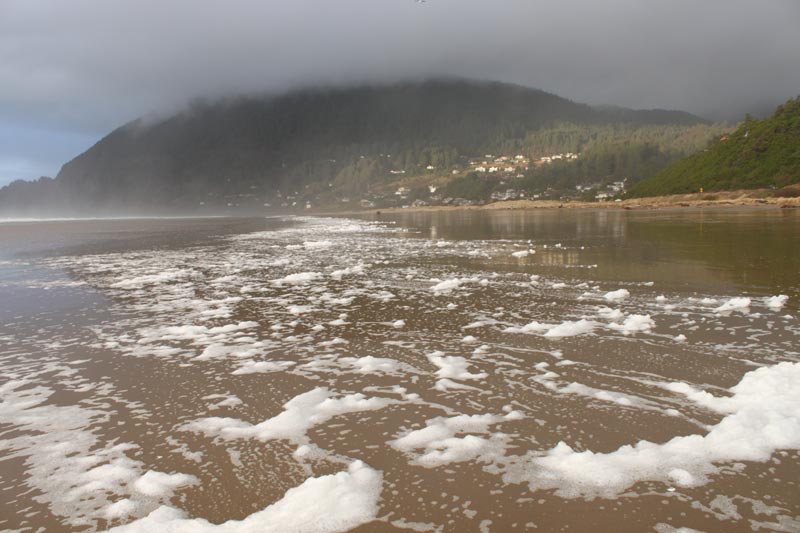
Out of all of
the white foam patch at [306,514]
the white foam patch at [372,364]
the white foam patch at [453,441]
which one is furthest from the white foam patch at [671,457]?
the white foam patch at [372,364]

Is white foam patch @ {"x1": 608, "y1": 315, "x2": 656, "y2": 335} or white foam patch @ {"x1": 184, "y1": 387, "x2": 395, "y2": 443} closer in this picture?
white foam patch @ {"x1": 184, "y1": 387, "x2": 395, "y2": 443}

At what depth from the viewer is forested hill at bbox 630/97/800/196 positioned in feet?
278

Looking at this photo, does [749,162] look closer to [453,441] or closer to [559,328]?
[559,328]

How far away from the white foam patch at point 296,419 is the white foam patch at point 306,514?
0.99 metres

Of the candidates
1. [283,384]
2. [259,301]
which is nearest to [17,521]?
[283,384]

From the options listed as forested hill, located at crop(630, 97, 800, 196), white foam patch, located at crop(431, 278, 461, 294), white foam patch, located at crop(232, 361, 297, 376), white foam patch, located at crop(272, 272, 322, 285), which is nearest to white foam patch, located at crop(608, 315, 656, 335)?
white foam patch, located at crop(431, 278, 461, 294)

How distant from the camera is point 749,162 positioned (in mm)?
92562

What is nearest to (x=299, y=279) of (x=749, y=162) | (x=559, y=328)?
(x=559, y=328)

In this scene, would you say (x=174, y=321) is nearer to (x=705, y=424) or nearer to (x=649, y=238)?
(x=705, y=424)

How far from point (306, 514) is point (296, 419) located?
5.60ft

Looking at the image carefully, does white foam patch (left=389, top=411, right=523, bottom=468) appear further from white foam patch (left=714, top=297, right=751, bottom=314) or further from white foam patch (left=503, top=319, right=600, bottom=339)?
white foam patch (left=714, top=297, right=751, bottom=314)

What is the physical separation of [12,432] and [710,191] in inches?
4269

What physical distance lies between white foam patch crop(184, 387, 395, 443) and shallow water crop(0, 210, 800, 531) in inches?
1.1

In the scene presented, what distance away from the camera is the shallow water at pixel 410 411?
3.71 metres
